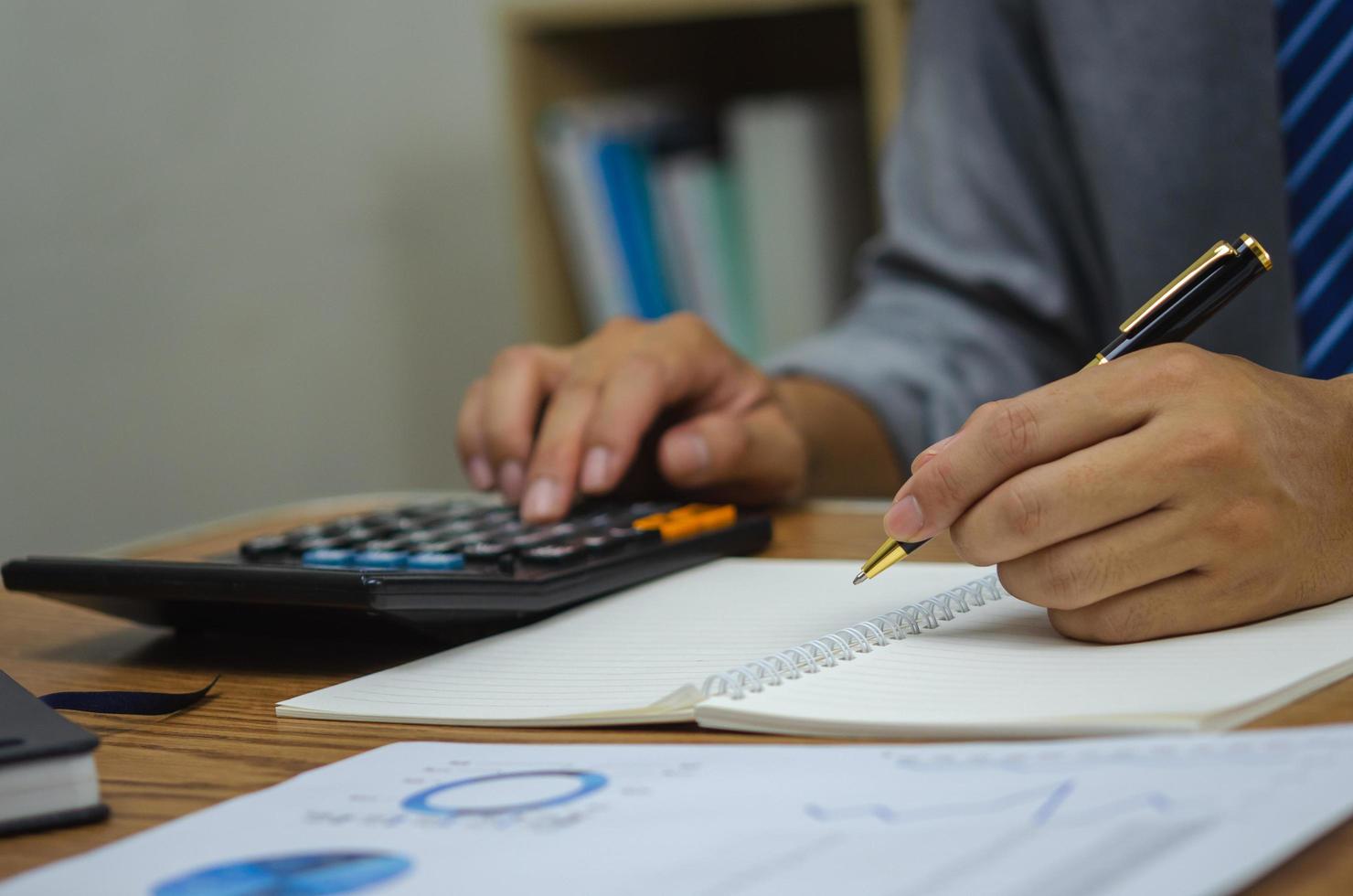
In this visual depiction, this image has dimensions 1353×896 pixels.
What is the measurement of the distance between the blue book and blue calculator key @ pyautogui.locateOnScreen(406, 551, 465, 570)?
125 cm

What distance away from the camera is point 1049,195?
1188 mm

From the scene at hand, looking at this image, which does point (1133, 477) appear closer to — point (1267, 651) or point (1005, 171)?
point (1267, 651)

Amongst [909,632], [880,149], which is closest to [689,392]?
[909,632]

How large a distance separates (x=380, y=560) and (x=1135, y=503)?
289mm

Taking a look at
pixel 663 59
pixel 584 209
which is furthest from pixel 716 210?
pixel 663 59

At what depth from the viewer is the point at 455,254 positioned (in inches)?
80.6

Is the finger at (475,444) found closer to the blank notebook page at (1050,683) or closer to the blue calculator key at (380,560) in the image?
the blue calculator key at (380,560)

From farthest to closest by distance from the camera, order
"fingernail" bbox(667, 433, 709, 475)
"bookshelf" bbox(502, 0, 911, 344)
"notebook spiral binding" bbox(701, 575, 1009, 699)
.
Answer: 1. "bookshelf" bbox(502, 0, 911, 344)
2. "fingernail" bbox(667, 433, 709, 475)
3. "notebook spiral binding" bbox(701, 575, 1009, 699)

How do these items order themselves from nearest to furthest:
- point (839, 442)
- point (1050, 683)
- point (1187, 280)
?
point (1050, 683), point (1187, 280), point (839, 442)

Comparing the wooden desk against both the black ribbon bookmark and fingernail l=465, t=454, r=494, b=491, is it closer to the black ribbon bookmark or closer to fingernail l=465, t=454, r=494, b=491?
the black ribbon bookmark

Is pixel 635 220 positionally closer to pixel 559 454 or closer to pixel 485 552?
pixel 559 454

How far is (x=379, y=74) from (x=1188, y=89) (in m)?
1.24

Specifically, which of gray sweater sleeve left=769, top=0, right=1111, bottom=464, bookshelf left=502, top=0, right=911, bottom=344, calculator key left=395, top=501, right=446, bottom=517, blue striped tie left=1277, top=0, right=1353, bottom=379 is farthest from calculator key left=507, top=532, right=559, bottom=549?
bookshelf left=502, top=0, right=911, bottom=344

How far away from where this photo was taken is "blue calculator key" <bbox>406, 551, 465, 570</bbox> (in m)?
0.55
